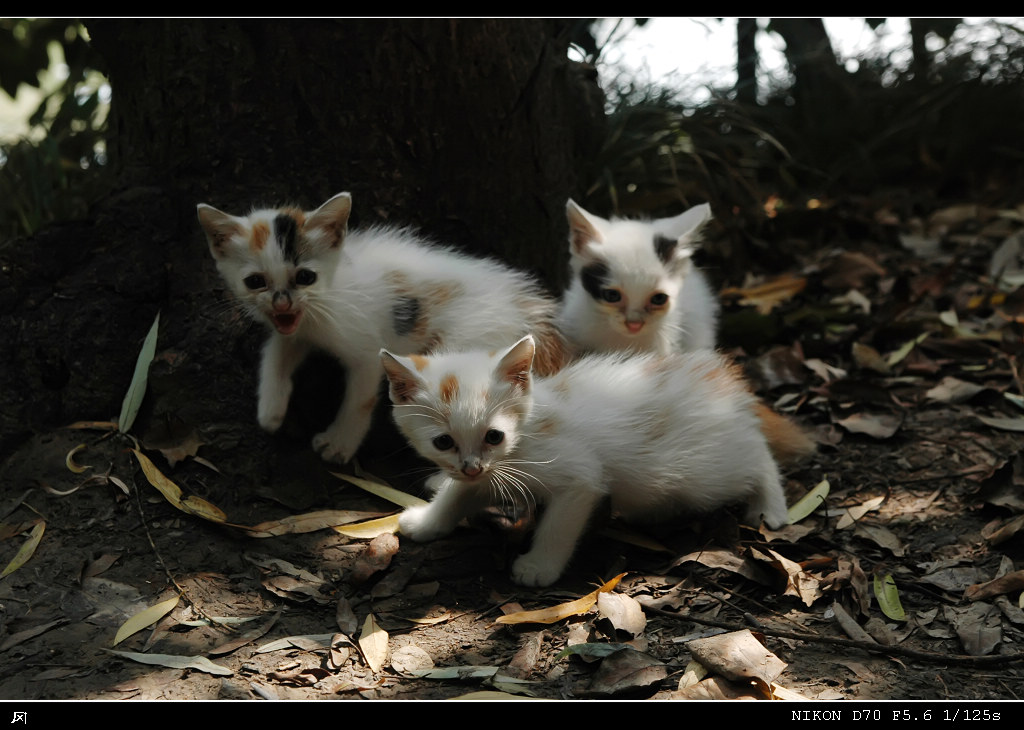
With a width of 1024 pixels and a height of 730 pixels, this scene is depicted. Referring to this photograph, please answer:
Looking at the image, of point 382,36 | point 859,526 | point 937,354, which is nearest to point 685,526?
point 859,526

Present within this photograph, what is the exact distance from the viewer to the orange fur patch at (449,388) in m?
2.97

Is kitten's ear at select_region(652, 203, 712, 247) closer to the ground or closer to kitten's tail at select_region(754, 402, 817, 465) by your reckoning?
kitten's tail at select_region(754, 402, 817, 465)

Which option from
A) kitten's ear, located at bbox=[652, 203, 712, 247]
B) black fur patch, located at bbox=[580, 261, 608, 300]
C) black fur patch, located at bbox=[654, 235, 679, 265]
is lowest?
black fur patch, located at bbox=[580, 261, 608, 300]

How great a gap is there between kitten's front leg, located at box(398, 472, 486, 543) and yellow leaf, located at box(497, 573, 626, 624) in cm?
51

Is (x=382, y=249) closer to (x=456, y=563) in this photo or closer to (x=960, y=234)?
(x=456, y=563)

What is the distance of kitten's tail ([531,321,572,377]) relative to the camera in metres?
3.77

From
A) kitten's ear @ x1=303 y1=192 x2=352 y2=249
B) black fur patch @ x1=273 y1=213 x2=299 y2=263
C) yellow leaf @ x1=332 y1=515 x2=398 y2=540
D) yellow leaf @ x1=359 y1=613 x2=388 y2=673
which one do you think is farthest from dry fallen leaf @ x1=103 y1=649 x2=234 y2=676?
kitten's ear @ x1=303 y1=192 x2=352 y2=249

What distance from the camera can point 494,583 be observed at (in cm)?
317

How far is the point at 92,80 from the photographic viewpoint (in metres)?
6.79

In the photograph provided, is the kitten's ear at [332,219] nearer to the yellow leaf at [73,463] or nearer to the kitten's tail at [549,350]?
the kitten's tail at [549,350]

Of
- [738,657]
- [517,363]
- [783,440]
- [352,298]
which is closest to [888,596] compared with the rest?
[738,657]

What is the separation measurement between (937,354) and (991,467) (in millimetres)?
1196

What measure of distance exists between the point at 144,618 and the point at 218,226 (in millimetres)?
1402

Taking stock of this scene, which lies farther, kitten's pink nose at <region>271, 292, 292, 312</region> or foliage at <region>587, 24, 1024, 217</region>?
foliage at <region>587, 24, 1024, 217</region>
